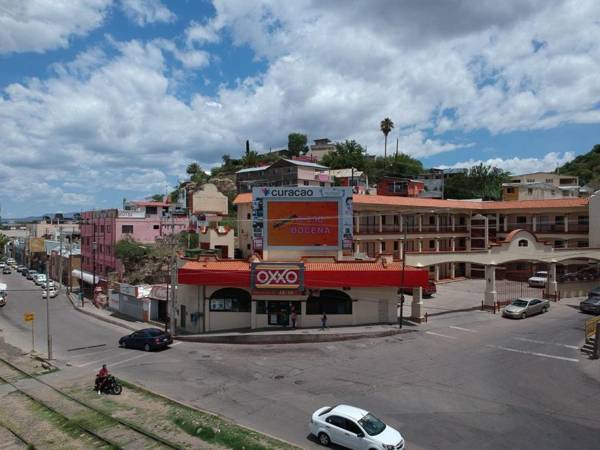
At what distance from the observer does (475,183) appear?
97312mm

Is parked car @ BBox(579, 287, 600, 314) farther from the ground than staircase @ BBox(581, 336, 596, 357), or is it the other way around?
parked car @ BBox(579, 287, 600, 314)

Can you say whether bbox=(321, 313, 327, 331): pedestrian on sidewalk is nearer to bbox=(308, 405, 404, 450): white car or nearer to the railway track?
bbox=(308, 405, 404, 450): white car

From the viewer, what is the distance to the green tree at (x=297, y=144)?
478 ft

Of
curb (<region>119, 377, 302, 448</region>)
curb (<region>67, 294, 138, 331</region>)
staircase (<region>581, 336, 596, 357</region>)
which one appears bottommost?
curb (<region>67, 294, 138, 331</region>)

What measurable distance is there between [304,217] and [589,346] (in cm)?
2149

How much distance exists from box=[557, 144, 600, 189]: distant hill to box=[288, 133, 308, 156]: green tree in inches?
2745

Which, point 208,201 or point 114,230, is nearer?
point 208,201

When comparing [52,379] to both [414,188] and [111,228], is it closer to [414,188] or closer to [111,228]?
[111,228]

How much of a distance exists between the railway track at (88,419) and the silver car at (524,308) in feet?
96.0

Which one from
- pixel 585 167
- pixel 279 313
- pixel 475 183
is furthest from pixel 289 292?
pixel 585 167

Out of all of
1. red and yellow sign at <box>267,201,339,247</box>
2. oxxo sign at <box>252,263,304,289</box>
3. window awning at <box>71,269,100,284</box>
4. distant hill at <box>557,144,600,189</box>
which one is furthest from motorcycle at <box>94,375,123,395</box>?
distant hill at <box>557,144,600,189</box>

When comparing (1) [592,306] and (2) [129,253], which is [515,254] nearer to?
(1) [592,306]

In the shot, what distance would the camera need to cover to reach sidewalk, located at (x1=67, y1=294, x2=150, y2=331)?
42219mm

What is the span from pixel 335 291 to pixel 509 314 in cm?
1402
